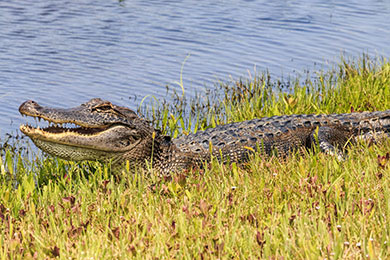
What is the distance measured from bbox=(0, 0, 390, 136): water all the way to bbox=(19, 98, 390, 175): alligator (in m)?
2.44

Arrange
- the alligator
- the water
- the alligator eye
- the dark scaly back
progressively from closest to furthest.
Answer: the alligator, the alligator eye, the dark scaly back, the water

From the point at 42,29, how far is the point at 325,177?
9.83 m

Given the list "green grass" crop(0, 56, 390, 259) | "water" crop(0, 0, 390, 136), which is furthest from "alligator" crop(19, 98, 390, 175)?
"water" crop(0, 0, 390, 136)

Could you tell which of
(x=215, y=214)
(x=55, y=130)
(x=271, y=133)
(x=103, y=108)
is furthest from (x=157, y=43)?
(x=215, y=214)

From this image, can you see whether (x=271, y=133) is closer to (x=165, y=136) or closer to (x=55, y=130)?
(x=165, y=136)

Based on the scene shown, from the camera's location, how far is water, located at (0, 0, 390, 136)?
10.0 metres

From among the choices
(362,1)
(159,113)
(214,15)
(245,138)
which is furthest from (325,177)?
(362,1)

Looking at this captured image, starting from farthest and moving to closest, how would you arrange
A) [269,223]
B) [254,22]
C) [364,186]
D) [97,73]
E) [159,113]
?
[254,22]
[97,73]
[159,113]
[364,186]
[269,223]

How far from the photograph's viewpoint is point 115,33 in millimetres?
13102

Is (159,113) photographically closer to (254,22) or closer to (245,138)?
(245,138)

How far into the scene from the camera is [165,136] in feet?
19.1

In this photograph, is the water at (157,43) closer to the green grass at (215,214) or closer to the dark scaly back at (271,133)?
the dark scaly back at (271,133)

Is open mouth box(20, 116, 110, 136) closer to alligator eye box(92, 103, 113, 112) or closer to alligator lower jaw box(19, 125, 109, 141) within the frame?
alligator lower jaw box(19, 125, 109, 141)

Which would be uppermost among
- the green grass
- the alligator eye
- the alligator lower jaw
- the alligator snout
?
the alligator snout
